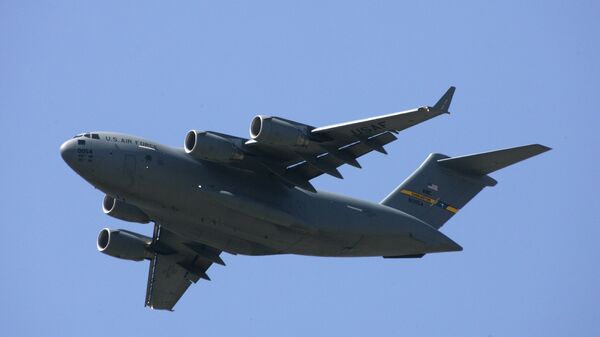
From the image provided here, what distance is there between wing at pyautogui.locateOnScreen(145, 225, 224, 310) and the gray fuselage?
1896mm

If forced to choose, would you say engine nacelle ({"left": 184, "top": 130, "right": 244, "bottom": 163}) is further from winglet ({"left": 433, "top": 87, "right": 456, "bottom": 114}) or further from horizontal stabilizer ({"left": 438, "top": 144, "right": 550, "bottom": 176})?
horizontal stabilizer ({"left": 438, "top": 144, "right": 550, "bottom": 176})

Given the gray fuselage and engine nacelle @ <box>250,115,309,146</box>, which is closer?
engine nacelle @ <box>250,115,309,146</box>

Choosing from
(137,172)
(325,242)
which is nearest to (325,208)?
(325,242)

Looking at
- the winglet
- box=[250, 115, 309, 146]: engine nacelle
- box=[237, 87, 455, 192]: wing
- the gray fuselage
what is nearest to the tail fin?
the gray fuselage

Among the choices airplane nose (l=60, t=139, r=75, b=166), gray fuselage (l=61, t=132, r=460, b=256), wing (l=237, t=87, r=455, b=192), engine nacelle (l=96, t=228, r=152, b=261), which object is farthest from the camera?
engine nacelle (l=96, t=228, r=152, b=261)

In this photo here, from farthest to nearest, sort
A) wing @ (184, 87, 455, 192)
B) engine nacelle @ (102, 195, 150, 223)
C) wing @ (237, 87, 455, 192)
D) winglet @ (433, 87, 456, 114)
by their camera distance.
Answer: engine nacelle @ (102, 195, 150, 223) → wing @ (184, 87, 455, 192) → wing @ (237, 87, 455, 192) → winglet @ (433, 87, 456, 114)

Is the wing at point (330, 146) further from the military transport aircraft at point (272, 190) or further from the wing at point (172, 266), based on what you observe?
the wing at point (172, 266)

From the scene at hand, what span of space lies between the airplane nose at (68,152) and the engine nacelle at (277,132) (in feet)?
10.2

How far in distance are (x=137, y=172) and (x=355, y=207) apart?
442cm

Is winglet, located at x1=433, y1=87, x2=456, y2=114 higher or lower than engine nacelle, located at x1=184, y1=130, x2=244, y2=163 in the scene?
higher

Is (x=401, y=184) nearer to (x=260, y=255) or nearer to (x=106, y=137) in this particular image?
(x=260, y=255)

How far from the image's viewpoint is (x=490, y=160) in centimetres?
2130

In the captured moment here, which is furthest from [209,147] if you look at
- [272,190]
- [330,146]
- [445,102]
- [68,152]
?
[445,102]

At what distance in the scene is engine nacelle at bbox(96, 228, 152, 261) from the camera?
73.6 ft
